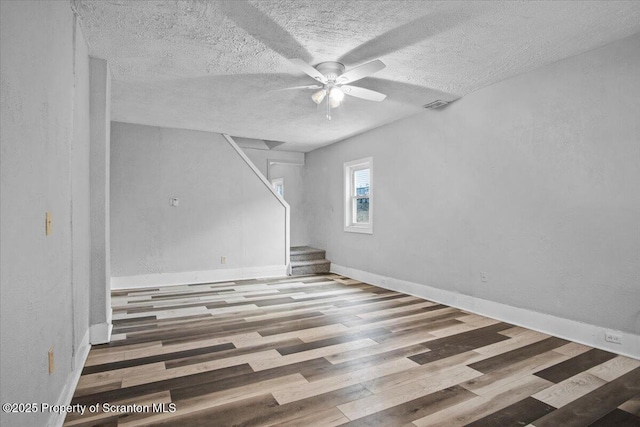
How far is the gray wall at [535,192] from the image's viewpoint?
117 inches

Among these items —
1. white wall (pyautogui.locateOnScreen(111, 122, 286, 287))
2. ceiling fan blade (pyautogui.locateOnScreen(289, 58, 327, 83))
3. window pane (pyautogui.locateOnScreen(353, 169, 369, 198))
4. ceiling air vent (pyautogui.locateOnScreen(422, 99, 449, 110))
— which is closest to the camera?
ceiling fan blade (pyautogui.locateOnScreen(289, 58, 327, 83))

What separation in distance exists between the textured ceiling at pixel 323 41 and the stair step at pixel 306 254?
11.0 ft

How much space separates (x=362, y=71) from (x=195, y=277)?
454 cm

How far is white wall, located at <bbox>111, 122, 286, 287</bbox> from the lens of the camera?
5.53 m

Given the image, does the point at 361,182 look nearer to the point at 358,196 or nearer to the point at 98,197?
the point at 358,196

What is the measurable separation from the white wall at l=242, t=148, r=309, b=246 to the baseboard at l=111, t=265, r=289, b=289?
1.50 m

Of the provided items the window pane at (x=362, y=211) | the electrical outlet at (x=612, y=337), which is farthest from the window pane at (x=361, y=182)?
the electrical outlet at (x=612, y=337)

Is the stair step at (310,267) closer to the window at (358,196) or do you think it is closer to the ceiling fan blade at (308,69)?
the window at (358,196)

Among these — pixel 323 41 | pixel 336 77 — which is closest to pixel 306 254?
pixel 336 77

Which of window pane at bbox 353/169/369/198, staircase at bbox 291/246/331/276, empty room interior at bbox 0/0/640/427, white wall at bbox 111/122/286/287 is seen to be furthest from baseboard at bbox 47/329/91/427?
window pane at bbox 353/169/369/198

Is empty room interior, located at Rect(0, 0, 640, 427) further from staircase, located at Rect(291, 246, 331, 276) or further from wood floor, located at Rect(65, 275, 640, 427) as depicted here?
staircase, located at Rect(291, 246, 331, 276)

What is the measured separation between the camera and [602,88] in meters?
3.08

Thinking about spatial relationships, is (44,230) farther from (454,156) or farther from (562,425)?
(454,156)

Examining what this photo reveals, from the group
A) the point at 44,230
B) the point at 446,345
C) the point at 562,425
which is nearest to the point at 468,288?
the point at 446,345
